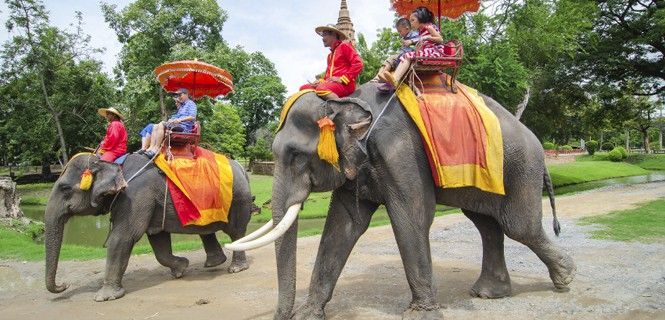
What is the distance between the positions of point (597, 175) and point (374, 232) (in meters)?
24.0

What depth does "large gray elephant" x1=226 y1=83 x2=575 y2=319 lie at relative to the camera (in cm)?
454

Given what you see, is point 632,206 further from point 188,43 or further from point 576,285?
point 188,43

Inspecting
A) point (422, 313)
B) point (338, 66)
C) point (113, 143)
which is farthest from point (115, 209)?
point (422, 313)

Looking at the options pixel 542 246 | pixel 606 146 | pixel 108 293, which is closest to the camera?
pixel 542 246

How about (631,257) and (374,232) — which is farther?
(374,232)

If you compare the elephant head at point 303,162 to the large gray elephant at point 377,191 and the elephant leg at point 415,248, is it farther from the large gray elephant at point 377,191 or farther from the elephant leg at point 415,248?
the elephant leg at point 415,248

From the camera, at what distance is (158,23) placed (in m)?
24.9

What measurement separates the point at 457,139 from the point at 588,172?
29750 millimetres

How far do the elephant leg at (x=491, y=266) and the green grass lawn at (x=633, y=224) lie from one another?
441cm

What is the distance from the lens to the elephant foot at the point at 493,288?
18.2 feet

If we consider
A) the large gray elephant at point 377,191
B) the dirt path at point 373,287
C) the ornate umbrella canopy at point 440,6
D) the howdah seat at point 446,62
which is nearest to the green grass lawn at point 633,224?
the dirt path at point 373,287

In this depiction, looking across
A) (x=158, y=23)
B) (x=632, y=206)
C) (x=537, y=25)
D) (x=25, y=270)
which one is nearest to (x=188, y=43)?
(x=158, y=23)

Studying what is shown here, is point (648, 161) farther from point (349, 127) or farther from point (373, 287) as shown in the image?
point (349, 127)

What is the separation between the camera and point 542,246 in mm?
5332
